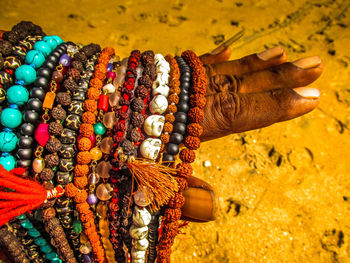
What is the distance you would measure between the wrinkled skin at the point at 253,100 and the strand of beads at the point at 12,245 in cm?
78

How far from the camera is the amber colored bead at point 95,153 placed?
109 cm

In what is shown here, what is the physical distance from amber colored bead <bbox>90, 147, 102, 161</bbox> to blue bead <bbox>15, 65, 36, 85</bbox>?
0.40 meters

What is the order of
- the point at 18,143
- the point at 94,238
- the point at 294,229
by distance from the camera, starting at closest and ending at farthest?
the point at 18,143 → the point at 94,238 → the point at 294,229

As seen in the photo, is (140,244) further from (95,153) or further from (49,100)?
(49,100)

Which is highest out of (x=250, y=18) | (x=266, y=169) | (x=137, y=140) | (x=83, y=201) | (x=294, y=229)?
(x=250, y=18)

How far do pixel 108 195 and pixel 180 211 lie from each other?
12.9 inches

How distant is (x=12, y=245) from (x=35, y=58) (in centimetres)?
84

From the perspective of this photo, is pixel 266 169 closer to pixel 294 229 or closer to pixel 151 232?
pixel 294 229

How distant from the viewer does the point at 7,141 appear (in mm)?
1028

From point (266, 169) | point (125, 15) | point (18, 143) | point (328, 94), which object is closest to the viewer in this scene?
point (18, 143)

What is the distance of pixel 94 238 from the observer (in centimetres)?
115

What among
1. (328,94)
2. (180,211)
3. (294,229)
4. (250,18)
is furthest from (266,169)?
(250,18)

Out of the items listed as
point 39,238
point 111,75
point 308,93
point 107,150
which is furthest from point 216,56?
point 39,238

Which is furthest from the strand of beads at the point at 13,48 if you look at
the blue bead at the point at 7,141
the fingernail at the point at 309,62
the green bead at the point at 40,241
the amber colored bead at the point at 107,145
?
the fingernail at the point at 309,62
